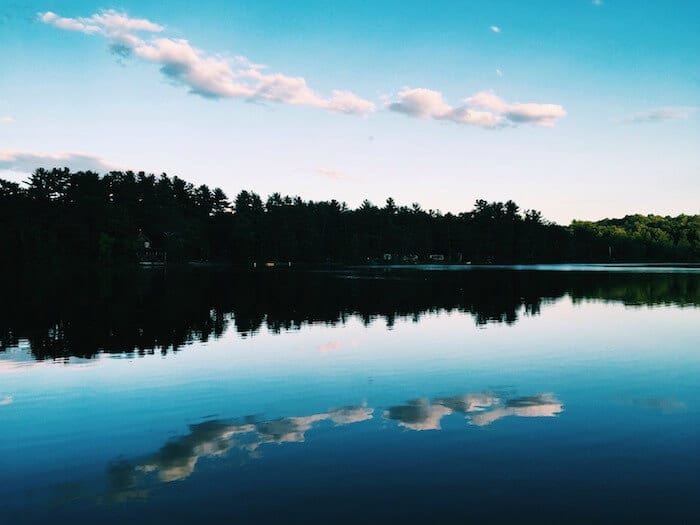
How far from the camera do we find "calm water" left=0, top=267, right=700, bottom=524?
10.1 meters

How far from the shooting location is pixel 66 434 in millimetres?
14062

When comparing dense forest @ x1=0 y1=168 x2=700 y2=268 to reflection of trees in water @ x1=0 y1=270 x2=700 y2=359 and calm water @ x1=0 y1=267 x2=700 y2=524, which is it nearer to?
reflection of trees in water @ x1=0 y1=270 x2=700 y2=359

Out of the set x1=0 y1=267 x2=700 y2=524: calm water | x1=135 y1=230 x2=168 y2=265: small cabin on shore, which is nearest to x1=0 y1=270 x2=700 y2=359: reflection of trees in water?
x1=0 y1=267 x2=700 y2=524: calm water

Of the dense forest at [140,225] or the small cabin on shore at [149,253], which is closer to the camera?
the dense forest at [140,225]

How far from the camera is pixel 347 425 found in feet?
48.2

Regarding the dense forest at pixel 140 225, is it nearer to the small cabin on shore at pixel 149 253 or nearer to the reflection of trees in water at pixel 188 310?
the small cabin on shore at pixel 149 253

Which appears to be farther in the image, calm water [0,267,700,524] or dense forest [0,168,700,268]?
dense forest [0,168,700,268]

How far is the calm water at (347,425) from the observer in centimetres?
1008

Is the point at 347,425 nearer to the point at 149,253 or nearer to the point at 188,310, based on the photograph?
the point at 188,310

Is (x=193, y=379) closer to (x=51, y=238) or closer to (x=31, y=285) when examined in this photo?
(x=31, y=285)

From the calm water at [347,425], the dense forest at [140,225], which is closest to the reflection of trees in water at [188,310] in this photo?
the calm water at [347,425]

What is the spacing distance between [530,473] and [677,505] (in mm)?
2630

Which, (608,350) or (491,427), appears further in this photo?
(608,350)

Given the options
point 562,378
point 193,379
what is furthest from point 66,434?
point 562,378
